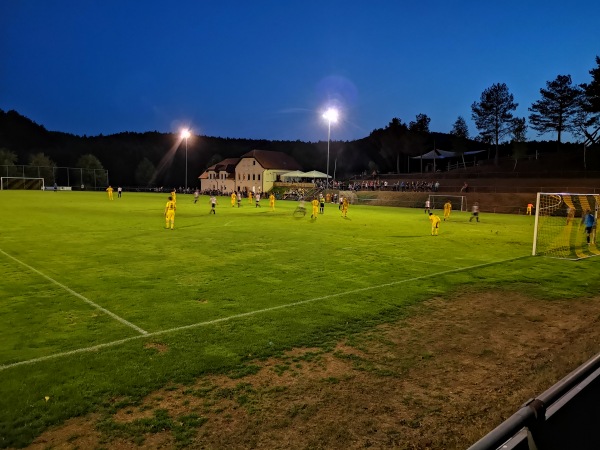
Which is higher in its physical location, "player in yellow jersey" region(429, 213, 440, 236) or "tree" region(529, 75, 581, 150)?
"tree" region(529, 75, 581, 150)

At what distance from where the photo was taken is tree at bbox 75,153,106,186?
320 feet

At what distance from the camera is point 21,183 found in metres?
83.2

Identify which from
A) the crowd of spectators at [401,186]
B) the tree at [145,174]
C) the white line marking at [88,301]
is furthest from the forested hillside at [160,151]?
the white line marking at [88,301]

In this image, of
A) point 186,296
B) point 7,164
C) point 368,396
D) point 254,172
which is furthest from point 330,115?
point 7,164

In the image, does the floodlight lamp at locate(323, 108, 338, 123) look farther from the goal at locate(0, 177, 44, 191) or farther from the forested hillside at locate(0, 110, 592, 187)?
the goal at locate(0, 177, 44, 191)

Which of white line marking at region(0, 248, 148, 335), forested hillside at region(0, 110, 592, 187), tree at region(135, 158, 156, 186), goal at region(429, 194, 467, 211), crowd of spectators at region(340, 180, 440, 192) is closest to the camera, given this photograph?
white line marking at region(0, 248, 148, 335)

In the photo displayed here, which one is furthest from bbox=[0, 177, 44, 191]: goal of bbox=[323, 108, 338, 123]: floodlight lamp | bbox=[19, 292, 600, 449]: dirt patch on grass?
bbox=[19, 292, 600, 449]: dirt patch on grass

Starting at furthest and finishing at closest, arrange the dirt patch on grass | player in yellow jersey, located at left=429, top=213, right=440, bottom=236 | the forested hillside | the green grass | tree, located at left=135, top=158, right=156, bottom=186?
the forested hillside < tree, located at left=135, top=158, right=156, bottom=186 < player in yellow jersey, located at left=429, top=213, right=440, bottom=236 < the green grass < the dirt patch on grass

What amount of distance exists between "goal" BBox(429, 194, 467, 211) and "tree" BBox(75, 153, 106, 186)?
76869mm

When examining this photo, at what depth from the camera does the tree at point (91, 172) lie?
97.6m

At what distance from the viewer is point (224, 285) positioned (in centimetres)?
1036

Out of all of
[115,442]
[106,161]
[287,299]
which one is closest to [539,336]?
[287,299]

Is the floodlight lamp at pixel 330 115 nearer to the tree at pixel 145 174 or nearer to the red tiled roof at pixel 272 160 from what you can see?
the red tiled roof at pixel 272 160

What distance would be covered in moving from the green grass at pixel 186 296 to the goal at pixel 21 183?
2959 inches
